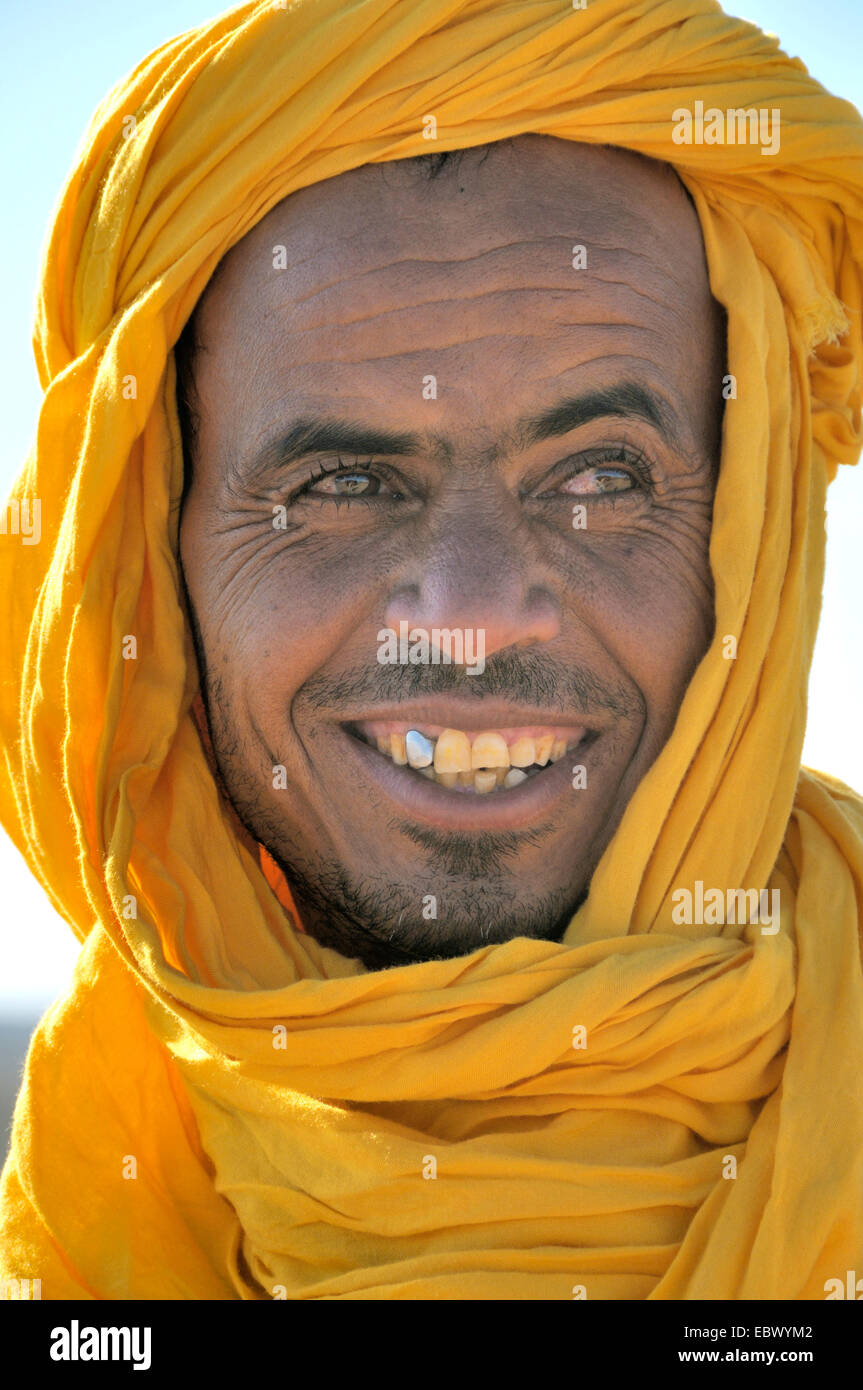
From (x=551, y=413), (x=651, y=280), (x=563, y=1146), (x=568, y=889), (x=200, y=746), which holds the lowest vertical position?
(x=563, y=1146)

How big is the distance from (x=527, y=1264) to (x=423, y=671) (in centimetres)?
98

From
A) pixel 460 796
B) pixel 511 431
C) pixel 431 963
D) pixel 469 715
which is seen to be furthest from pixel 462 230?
pixel 431 963

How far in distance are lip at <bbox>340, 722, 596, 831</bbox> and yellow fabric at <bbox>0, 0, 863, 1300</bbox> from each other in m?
0.16

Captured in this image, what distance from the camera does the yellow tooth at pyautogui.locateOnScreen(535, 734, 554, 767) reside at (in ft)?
8.71

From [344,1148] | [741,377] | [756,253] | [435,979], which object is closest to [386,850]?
[435,979]

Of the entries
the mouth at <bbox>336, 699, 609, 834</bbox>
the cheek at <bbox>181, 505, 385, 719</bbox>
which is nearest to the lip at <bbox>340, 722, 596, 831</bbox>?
the mouth at <bbox>336, 699, 609, 834</bbox>

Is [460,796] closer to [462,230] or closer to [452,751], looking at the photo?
[452,751]

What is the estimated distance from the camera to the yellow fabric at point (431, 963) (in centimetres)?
242

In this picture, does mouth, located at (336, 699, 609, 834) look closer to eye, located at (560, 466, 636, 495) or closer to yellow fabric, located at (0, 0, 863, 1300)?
yellow fabric, located at (0, 0, 863, 1300)

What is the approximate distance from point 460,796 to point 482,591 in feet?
1.27

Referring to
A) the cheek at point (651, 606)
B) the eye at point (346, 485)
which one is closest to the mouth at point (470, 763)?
the cheek at point (651, 606)

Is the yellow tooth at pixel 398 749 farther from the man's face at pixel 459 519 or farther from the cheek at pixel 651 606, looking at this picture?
the cheek at pixel 651 606

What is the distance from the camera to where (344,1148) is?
8.08ft
